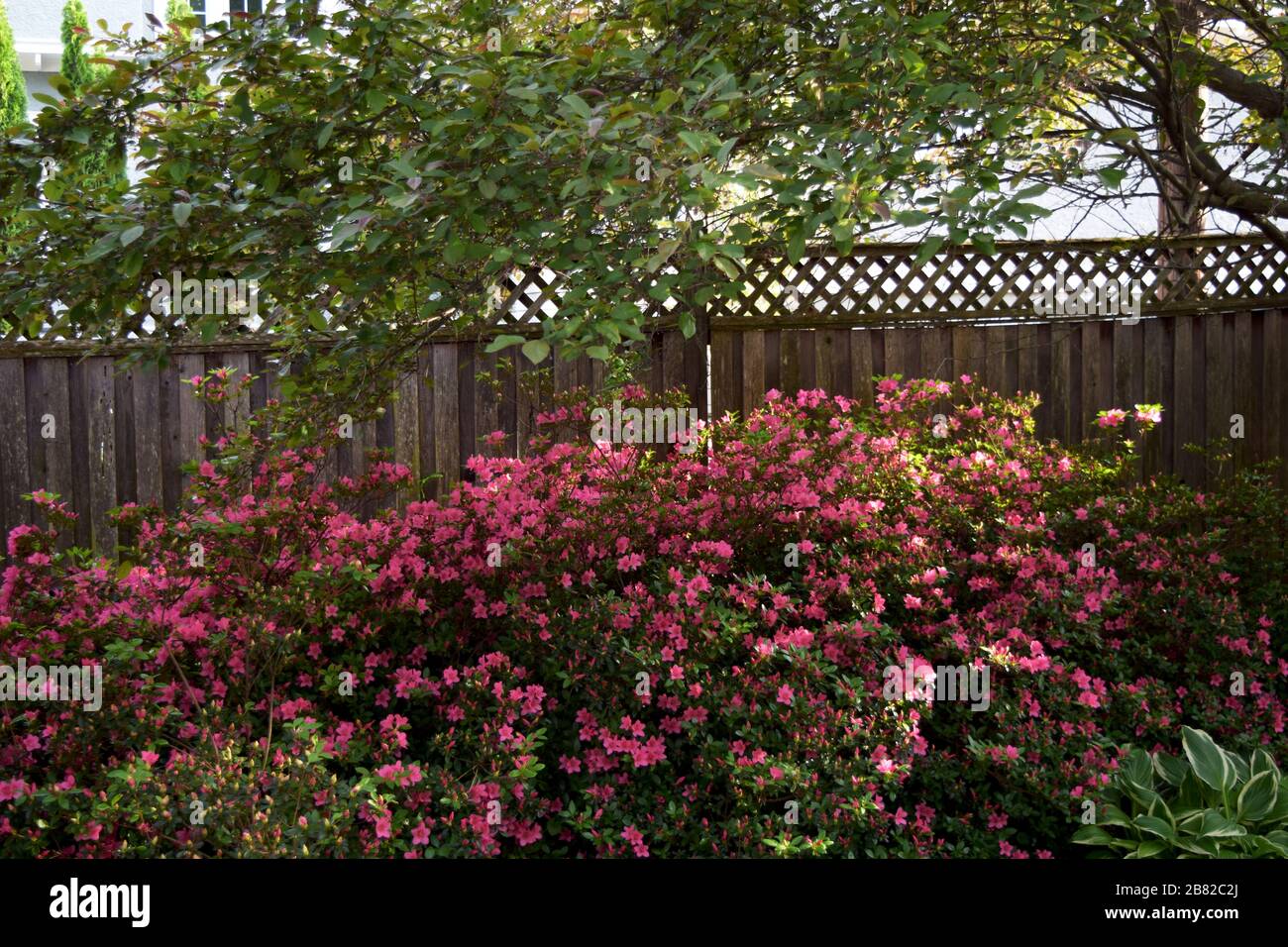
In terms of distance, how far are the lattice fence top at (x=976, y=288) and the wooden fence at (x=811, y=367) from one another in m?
0.01

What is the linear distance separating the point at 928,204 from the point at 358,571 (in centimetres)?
182

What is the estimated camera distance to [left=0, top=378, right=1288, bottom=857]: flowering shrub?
276 cm

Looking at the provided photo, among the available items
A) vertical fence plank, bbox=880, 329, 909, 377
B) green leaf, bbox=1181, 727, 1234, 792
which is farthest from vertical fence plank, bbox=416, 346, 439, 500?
green leaf, bbox=1181, 727, 1234, 792

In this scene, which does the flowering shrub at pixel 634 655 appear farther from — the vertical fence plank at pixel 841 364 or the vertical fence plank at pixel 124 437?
the vertical fence plank at pixel 124 437

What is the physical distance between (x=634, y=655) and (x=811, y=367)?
319 centimetres

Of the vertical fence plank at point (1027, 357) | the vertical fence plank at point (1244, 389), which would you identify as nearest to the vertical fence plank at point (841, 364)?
the vertical fence plank at point (1027, 357)

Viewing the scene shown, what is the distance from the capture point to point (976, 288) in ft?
20.1

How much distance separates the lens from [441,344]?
5762 millimetres

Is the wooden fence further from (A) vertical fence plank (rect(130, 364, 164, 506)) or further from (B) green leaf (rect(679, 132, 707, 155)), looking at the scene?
(B) green leaf (rect(679, 132, 707, 155))

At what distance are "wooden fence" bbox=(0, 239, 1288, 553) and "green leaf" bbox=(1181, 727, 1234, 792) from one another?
2808 mm

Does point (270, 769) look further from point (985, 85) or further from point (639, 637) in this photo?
point (985, 85)

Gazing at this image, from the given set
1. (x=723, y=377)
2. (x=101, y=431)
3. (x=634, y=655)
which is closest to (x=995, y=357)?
(x=723, y=377)
